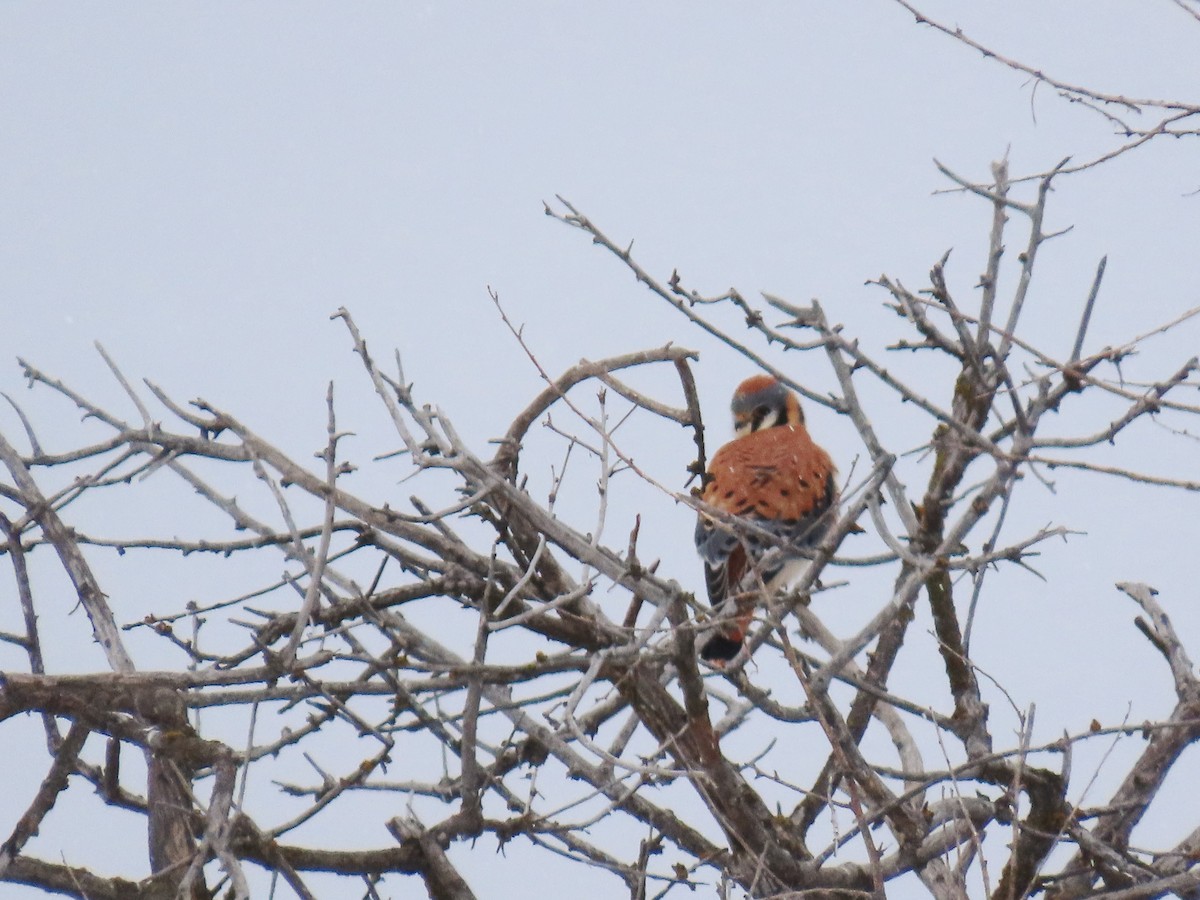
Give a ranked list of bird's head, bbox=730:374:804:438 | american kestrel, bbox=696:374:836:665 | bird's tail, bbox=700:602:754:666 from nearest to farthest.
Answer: bird's tail, bbox=700:602:754:666 < american kestrel, bbox=696:374:836:665 < bird's head, bbox=730:374:804:438

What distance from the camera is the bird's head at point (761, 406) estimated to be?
515 centimetres

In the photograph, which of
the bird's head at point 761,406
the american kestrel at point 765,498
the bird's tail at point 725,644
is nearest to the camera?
the bird's tail at point 725,644

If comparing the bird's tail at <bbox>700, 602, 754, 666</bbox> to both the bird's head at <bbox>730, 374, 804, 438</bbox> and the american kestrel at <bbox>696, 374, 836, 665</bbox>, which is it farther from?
the bird's head at <bbox>730, 374, 804, 438</bbox>

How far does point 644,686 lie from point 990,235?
114cm

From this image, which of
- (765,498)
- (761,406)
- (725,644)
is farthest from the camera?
(761,406)

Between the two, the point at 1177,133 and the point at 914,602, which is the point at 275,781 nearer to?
the point at 914,602

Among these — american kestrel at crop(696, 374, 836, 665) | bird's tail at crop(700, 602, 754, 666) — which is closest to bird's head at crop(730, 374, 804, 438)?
american kestrel at crop(696, 374, 836, 665)

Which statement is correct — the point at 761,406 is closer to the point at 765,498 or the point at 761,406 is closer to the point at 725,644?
the point at 765,498

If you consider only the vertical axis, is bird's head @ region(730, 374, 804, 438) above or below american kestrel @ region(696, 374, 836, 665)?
above

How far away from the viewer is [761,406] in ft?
16.9

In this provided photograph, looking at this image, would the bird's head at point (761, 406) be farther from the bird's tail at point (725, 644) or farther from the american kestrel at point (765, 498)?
the bird's tail at point (725, 644)

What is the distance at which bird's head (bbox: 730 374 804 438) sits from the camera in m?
5.15

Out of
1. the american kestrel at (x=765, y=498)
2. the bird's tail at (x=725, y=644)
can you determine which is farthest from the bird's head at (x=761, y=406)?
the bird's tail at (x=725, y=644)

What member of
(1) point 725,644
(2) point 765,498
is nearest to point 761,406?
(2) point 765,498
